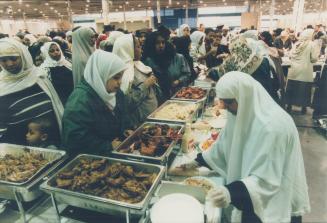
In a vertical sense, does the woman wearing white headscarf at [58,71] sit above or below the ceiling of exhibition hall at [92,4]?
below

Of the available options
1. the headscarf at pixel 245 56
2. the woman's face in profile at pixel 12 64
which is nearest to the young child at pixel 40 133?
the woman's face in profile at pixel 12 64

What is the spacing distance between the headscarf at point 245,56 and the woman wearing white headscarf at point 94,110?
1.25 metres

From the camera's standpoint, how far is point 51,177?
3.71ft

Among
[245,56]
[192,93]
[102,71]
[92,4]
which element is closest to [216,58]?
[192,93]

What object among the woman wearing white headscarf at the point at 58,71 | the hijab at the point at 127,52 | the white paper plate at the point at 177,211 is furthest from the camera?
the woman wearing white headscarf at the point at 58,71

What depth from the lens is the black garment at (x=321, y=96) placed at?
394cm

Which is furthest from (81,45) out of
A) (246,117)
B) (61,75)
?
(246,117)

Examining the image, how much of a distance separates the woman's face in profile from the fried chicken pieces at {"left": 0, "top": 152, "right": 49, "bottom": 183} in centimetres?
58

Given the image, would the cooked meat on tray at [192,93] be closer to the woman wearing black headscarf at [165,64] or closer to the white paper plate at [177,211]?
the woman wearing black headscarf at [165,64]

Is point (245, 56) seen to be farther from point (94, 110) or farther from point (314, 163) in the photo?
point (314, 163)

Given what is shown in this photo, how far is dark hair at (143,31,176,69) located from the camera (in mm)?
2623

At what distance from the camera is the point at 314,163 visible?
3086 millimetres

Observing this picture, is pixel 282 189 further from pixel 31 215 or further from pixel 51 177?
pixel 31 215

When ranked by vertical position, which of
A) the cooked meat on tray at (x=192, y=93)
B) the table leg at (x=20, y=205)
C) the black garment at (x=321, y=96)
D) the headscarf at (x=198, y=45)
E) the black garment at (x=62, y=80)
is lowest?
the black garment at (x=321, y=96)
